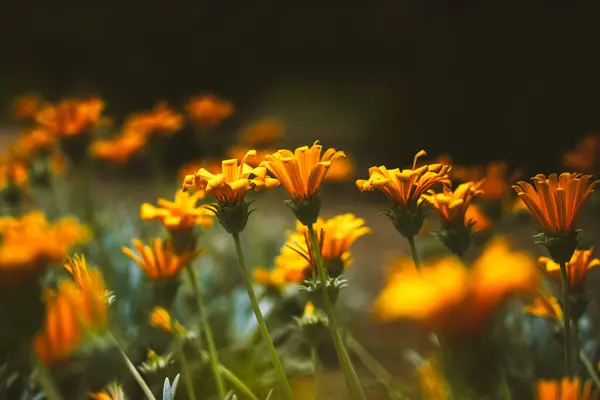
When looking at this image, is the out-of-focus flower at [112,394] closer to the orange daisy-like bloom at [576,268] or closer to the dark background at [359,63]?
the orange daisy-like bloom at [576,268]

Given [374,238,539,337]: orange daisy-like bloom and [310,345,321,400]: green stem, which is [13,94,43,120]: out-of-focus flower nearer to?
[310,345,321,400]: green stem

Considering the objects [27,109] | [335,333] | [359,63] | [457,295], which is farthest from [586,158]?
[359,63]

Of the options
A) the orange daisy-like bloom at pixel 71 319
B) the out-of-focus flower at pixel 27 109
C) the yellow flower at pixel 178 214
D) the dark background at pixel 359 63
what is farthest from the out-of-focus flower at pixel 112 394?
the dark background at pixel 359 63

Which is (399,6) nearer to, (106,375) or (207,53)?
(207,53)

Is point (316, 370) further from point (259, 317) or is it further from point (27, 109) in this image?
point (27, 109)

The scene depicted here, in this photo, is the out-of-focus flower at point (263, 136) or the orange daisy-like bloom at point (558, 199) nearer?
the orange daisy-like bloom at point (558, 199)

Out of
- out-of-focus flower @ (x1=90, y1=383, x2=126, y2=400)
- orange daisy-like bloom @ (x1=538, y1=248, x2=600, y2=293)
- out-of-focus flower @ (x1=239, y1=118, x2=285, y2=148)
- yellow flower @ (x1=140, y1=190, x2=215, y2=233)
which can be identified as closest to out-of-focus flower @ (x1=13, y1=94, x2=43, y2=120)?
out-of-focus flower @ (x1=239, y1=118, x2=285, y2=148)
